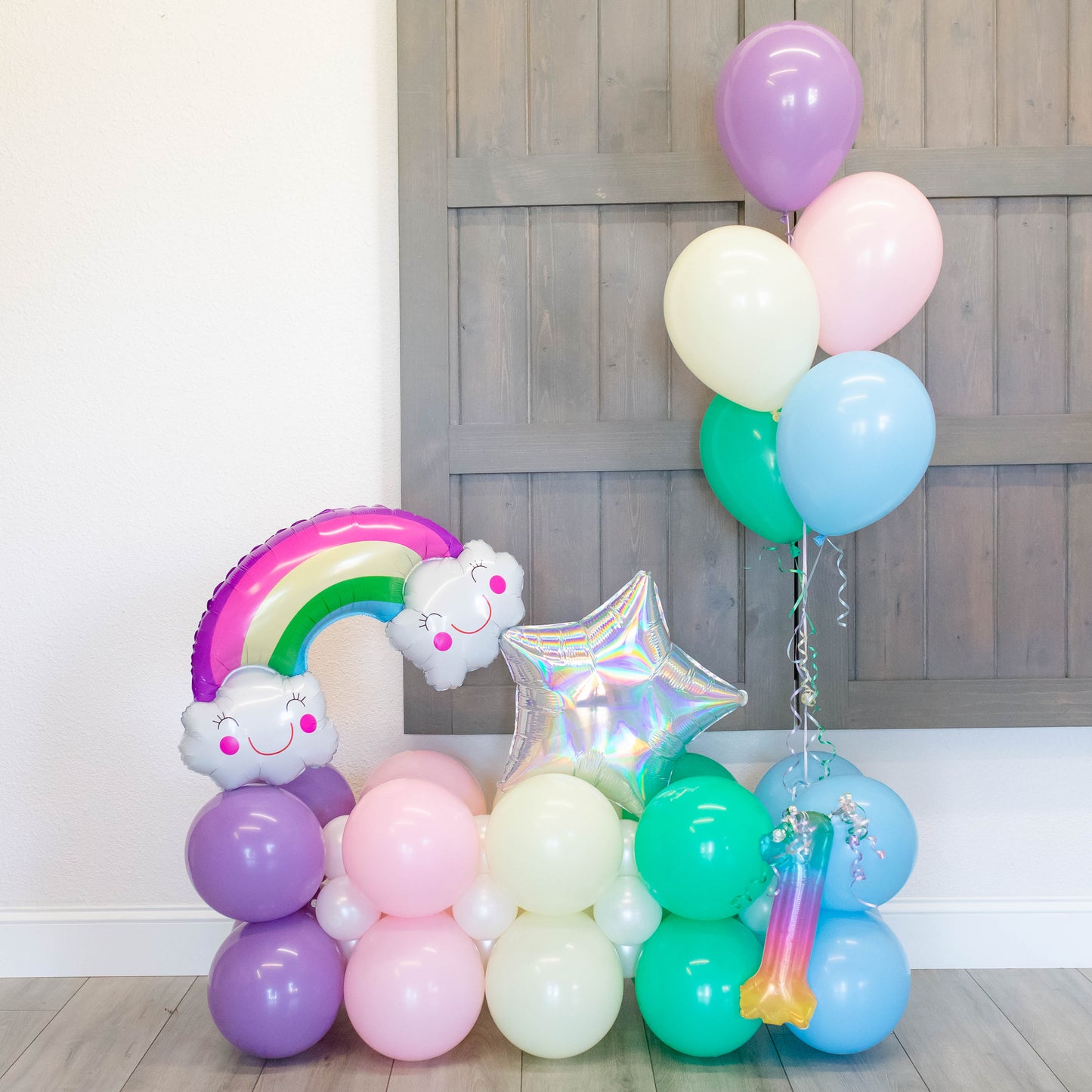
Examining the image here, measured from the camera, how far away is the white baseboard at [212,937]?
209cm

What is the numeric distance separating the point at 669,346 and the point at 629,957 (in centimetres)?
118

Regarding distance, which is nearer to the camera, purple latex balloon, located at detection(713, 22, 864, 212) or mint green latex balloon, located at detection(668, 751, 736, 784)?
purple latex balloon, located at detection(713, 22, 864, 212)

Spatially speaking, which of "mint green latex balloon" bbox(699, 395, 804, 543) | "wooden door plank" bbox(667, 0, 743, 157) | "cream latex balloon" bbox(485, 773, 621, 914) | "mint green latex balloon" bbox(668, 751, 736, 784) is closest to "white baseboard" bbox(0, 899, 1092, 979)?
"mint green latex balloon" bbox(668, 751, 736, 784)

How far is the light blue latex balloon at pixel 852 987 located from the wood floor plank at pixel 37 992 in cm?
144

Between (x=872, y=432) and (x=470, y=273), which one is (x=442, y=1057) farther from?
(x=470, y=273)

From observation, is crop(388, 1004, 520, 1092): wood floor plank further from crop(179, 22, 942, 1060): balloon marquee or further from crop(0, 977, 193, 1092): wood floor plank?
crop(0, 977, 193, 1092): wood floor plank

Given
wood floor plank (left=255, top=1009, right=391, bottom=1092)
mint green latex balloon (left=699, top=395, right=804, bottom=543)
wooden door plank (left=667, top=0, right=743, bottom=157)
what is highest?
wooden door plank (left=667, top=0, right=743, bottom=157)

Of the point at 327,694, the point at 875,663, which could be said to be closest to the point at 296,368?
the point at 327,694

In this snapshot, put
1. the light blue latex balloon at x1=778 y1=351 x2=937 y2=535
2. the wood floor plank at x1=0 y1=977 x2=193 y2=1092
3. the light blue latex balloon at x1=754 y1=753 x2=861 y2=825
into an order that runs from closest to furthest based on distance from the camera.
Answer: the light blue latex balloon at x1=778 y1=351 x2=937 y2=535, the wood floor plank at x1=0 y1=977 x2=193 y2=1092, the light blue latex balloon at x1=754 y1=753 x2=861 y2=825

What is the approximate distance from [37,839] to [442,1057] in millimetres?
1020

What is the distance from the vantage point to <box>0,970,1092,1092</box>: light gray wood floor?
1660 mm

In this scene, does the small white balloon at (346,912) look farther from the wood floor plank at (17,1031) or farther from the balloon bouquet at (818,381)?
the wood floor plank at (17,1031)

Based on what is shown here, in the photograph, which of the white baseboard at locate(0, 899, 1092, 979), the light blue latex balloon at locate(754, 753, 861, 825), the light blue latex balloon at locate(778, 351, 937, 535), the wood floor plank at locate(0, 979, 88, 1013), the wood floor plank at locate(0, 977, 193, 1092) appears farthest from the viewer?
the white baseboard at locate(0, 899, 1092, 979)

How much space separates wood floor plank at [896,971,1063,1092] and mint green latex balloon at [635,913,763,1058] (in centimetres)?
32
